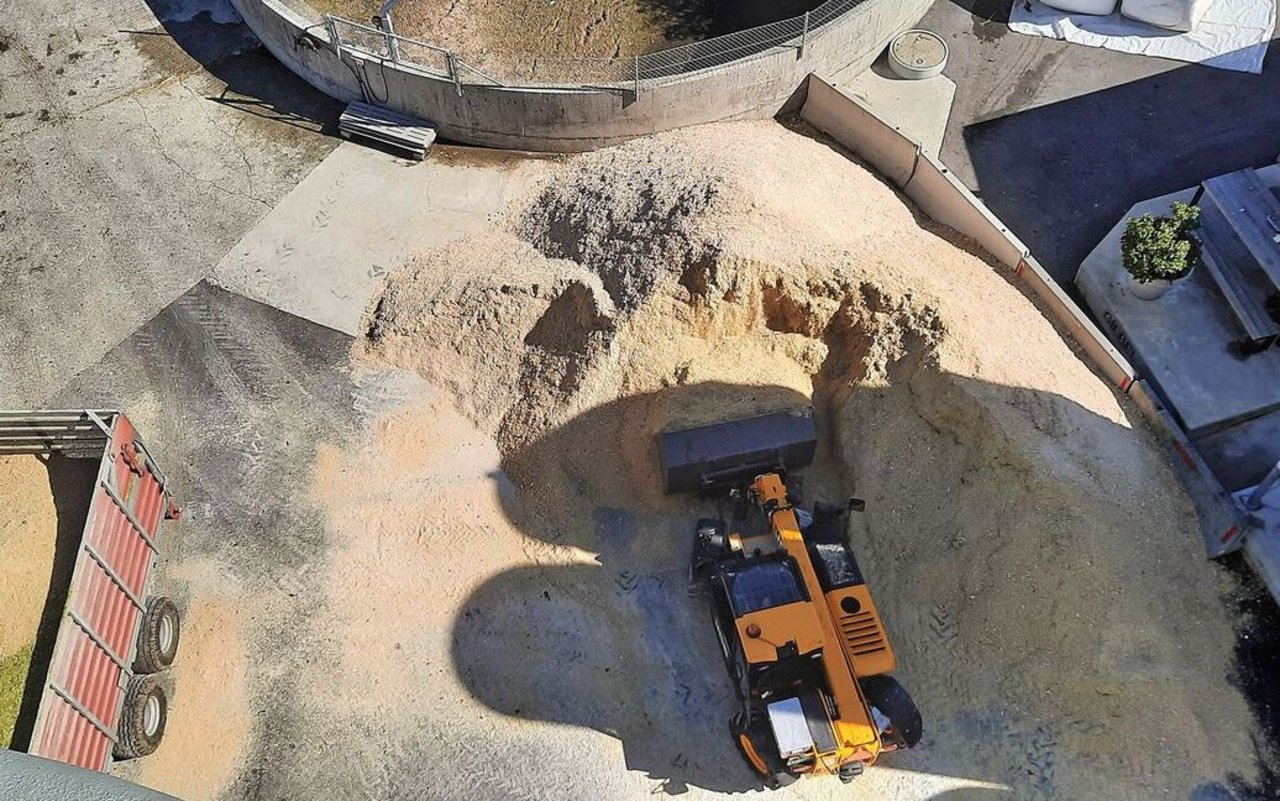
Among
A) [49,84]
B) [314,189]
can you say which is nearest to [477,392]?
[314,189]

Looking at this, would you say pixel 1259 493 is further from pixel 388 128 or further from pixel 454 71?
pixel 388 128

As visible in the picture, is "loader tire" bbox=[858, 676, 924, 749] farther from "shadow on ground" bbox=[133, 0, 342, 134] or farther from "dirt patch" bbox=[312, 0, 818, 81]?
"shadow on ground" bbox=[133, 0, 342, 134]

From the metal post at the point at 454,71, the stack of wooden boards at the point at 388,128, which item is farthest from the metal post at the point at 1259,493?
the stack of wooden boards at the point at 388,128

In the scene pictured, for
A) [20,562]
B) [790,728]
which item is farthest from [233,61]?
[790,728]

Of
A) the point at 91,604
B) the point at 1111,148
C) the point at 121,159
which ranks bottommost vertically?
the point at 91,604

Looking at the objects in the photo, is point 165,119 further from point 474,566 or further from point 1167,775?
point 1167,775

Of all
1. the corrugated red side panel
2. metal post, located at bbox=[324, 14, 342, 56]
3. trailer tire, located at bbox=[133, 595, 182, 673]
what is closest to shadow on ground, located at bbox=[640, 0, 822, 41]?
metal post, located at bbox=[324, 14, 342, 56]

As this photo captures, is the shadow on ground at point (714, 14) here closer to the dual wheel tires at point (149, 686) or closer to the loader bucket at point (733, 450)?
the loader bucket at point (733, 450)
